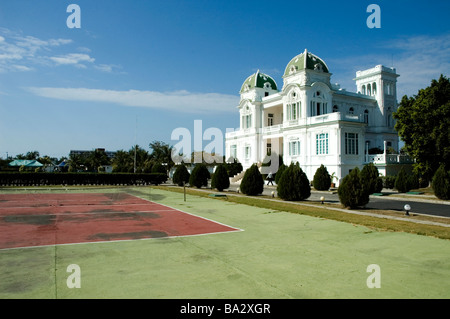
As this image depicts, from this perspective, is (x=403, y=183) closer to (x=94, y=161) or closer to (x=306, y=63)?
(x=306, y=63)

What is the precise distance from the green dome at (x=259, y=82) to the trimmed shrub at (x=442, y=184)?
3428 cm

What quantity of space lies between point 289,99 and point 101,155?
2496 inches

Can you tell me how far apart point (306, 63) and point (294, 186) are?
2460cm

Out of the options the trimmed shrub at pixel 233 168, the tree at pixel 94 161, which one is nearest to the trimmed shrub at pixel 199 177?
the trimmed shrub at pixel 233 168

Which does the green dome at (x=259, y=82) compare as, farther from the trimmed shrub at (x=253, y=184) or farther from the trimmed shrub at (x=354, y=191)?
the trimmed shrub at (x=354, y=191)

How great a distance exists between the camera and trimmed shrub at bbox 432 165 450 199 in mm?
23453

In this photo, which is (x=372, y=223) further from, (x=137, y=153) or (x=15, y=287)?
(x=137, y=153)

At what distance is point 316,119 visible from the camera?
136 ft

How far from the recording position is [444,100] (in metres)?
28.8

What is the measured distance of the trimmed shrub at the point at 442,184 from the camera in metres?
23.5

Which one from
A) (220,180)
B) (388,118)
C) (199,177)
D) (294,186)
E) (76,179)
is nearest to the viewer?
(294,186)

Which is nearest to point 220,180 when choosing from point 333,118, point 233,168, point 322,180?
point 322,180

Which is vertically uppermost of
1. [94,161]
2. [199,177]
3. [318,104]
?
[318,104]

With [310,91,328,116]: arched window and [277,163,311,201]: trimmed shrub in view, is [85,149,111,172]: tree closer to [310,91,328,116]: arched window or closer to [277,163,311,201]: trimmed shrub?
[310,91,328,116]: arched window
